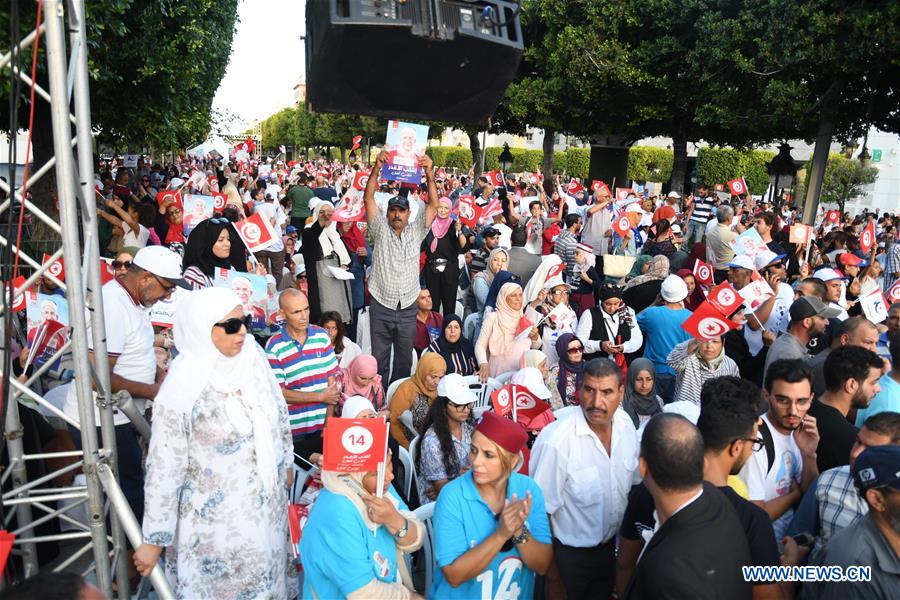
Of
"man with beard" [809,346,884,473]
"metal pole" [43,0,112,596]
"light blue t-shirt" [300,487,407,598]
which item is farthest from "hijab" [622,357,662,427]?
"metal pole" [43,0,112,596]

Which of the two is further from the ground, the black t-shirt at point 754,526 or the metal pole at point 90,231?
the metal pole at point 90,231

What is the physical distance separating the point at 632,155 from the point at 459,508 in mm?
46969

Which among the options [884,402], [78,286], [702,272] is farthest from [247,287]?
[702,272]

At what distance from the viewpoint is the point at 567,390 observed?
5.68 metres

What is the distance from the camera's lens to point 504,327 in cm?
628

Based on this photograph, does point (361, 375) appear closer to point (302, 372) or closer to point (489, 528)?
point (302, 372)

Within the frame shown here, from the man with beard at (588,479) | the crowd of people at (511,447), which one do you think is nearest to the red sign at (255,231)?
the crowd of people at (511,447)

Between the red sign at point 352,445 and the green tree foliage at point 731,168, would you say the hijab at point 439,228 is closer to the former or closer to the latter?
the red sign at point 352,445

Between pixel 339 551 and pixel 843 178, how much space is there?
1374 inches

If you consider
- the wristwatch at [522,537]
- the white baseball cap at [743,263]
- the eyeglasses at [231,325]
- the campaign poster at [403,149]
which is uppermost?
the campaign poster at [403,149]

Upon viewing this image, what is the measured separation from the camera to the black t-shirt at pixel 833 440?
11.9 feet

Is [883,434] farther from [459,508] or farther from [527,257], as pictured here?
[527,257]

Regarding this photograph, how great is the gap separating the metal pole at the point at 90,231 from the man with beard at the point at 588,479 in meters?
2.03

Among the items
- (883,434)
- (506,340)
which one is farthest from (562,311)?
(883,434)
